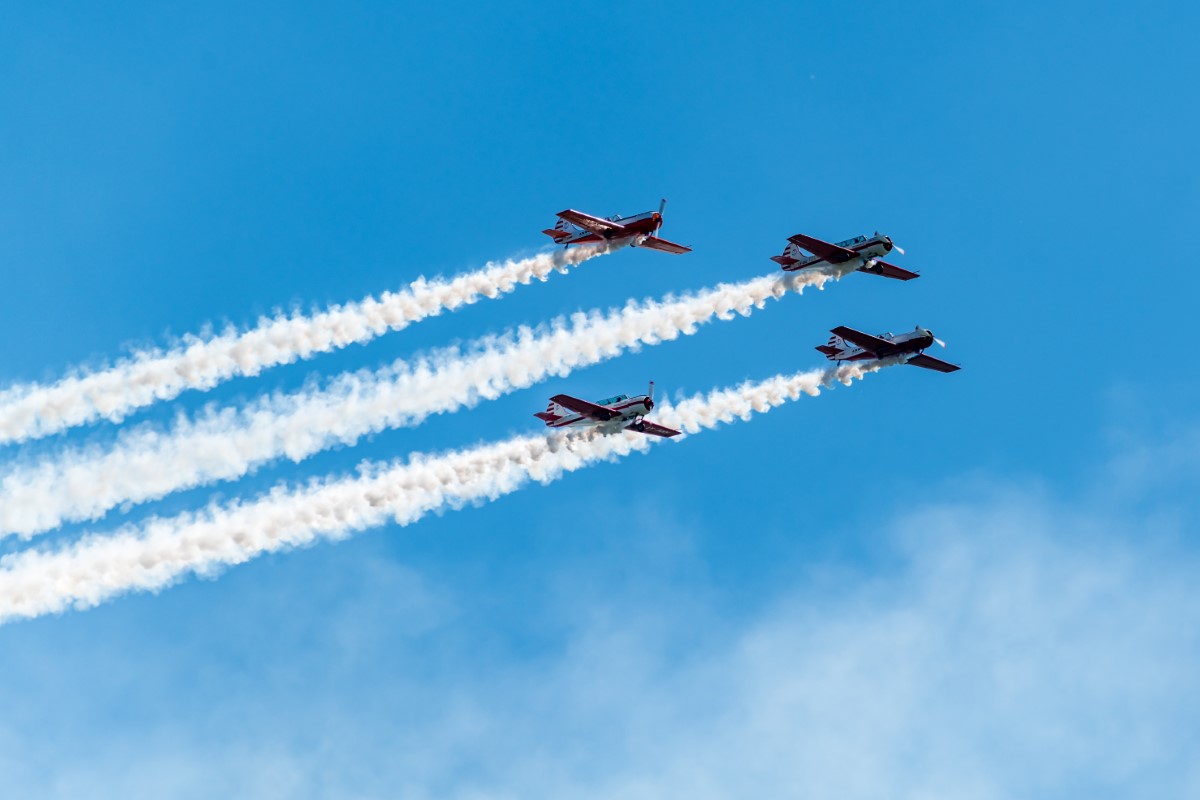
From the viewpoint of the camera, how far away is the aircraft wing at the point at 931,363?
9334cm

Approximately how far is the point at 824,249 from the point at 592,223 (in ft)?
36.2

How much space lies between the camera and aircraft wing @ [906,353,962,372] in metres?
93.3

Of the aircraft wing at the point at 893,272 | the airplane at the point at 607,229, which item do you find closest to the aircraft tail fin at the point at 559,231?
the airplane at the point at 607,229

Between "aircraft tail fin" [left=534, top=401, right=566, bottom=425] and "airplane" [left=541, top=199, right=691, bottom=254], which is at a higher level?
"airplane" [left=541, top=199, right=691, bottom=254]

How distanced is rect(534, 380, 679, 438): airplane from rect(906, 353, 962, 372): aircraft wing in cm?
1580

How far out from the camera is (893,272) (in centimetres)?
9275

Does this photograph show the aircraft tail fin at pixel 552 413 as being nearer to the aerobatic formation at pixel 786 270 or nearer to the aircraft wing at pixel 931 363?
the aerobatic formation at pixel 786 270

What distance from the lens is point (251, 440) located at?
8075cm

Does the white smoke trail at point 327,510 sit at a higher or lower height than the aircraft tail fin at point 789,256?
lower

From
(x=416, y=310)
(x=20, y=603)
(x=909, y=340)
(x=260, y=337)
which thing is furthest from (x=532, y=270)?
(x=20, y=603)

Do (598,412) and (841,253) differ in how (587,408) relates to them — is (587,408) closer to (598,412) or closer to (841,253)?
→ (598,412)

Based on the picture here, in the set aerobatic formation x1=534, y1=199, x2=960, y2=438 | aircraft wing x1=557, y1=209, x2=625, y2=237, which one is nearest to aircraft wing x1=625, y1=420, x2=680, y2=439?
aerobatic formation x1=534, y1=199, x2=960, y2=438

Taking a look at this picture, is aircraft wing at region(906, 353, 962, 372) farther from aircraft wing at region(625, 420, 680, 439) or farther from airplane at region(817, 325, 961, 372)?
aircraft wing at region(625, 420, 680, 439)

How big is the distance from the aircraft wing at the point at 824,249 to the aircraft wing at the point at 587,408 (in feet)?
39.2
